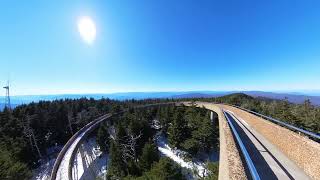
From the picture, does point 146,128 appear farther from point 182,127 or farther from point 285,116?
point 285,116

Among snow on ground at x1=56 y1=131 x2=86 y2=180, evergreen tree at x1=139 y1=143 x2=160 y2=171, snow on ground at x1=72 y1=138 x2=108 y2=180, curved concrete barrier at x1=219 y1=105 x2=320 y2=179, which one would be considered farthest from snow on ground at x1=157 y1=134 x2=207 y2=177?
curved concrete barrier at x1=219 y1=105 x2=320 y2=179

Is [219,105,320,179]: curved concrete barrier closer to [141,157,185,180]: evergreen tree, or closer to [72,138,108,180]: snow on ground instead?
[141,157,185,180]: evergreen tree

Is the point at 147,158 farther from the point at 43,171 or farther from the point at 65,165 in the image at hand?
the point at 43,171

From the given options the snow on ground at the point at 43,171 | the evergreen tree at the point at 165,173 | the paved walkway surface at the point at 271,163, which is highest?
the paved walkway surface at the point at 271,163

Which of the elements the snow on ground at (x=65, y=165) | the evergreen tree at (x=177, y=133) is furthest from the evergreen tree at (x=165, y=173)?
the evergreen tree at (x=177, y=133)

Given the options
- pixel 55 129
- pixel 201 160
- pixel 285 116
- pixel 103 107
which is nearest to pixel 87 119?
pixel 55 129

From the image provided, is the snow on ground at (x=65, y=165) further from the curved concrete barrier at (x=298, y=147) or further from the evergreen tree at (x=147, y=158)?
the curved concrete barrier at (x=298, y=147)
